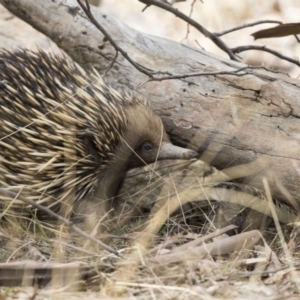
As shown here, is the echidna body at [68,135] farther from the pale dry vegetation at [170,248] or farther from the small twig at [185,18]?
the small twig at [185,18]

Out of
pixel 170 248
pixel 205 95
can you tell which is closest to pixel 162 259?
pixel 170 248

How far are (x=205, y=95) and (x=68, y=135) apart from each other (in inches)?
26.2

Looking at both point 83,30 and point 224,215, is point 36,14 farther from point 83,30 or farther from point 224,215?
point 224,215

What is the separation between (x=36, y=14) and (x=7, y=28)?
92.3 inches

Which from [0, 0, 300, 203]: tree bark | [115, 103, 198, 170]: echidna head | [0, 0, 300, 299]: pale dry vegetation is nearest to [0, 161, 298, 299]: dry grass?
[0, 0, 300, 299]: pale dry vegetation

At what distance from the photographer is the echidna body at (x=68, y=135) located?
3.14 metres

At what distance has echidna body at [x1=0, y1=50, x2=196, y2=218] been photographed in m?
3.14

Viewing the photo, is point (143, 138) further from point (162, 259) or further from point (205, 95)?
point (162, 259)

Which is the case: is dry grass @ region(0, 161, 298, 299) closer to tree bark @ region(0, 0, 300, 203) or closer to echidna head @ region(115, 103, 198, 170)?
echidna head @ region(115, 103, 198, 170)

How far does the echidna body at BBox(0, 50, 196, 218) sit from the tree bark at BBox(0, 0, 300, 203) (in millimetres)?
161

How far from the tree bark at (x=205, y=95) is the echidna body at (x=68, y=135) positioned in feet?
0.53

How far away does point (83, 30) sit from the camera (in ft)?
11.6

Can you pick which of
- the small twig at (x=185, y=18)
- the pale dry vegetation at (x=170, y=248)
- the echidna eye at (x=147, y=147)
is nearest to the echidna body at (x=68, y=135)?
the echidna eye at (x=147, y=147)

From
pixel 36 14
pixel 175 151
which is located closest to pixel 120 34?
pixel 36 14
